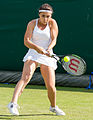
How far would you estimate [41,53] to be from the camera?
4691 mm

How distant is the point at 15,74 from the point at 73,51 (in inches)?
53.0

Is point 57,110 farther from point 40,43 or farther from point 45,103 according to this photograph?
point 45,103

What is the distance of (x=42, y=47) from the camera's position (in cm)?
485

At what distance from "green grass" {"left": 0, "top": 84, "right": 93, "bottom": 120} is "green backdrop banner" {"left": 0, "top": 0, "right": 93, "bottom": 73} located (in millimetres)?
823

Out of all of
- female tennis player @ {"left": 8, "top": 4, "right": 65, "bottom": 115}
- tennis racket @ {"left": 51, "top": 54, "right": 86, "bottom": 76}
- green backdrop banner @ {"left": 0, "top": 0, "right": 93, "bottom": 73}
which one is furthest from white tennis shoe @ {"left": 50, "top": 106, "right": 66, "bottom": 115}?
green backdrop banner @ {"left": 0, "top": 0, "right": 93, "bottom": 73}

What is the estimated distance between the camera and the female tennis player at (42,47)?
15.6ft

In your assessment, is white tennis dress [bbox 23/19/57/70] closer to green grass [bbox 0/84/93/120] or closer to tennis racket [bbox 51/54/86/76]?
tennis racket [bbox 51/54/86/76]

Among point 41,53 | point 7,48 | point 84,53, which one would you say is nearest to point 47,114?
point 41,53

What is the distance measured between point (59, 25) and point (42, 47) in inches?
143

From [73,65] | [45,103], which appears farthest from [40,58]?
[45,103]

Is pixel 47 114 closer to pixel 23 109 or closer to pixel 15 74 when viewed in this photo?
pixel 23 109

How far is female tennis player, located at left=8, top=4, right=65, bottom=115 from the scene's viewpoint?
15.6 ft

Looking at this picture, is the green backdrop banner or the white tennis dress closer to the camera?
the white tennis dress

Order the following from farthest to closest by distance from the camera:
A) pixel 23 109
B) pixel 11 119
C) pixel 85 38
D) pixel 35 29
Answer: pixel 85 38, pixel 23 109, pixel 35 29, pixel 11 119
